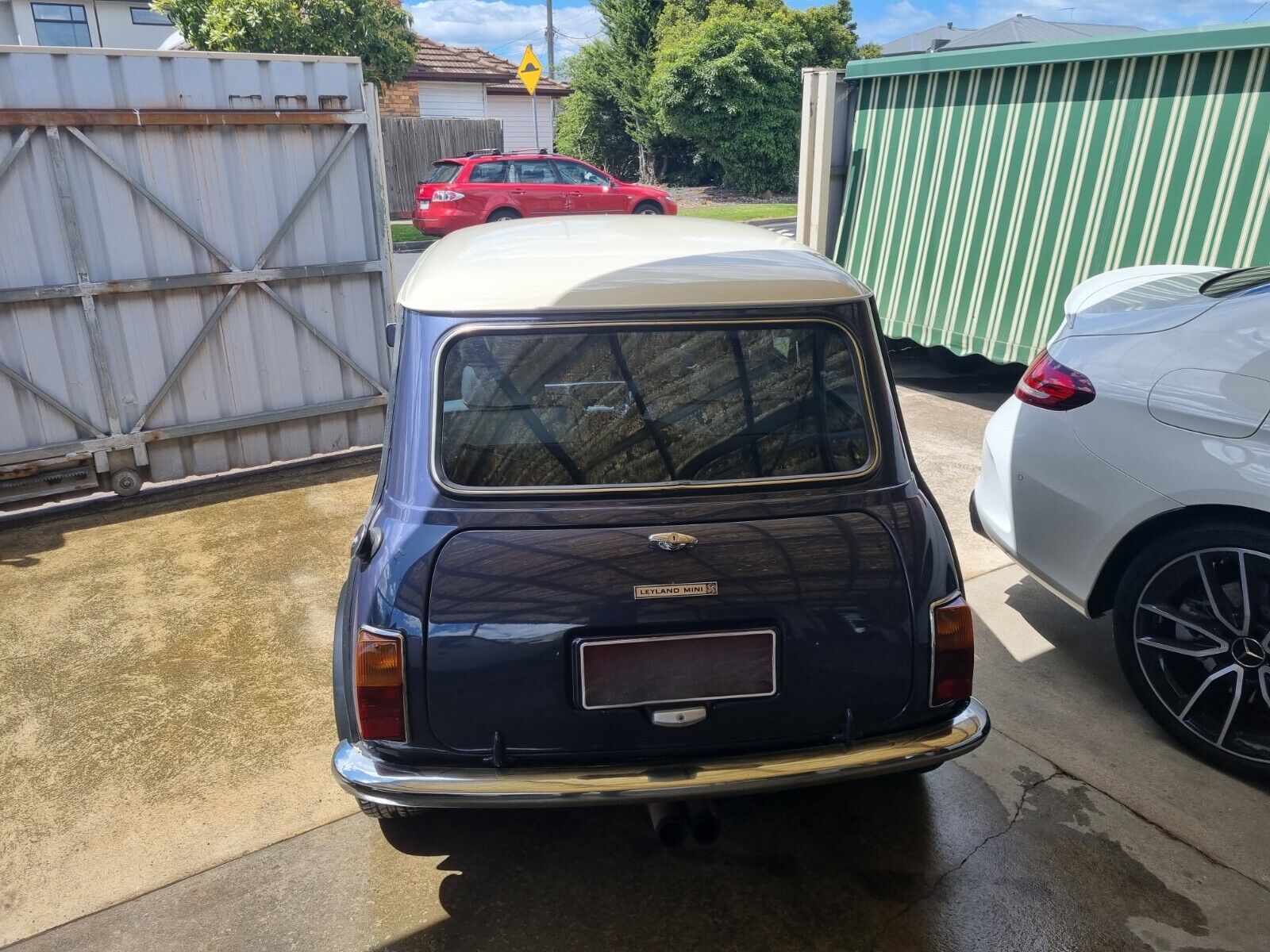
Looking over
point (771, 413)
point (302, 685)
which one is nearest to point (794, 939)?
point (771, 413)

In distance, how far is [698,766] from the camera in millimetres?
2439

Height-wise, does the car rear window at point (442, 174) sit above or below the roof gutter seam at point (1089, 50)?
below

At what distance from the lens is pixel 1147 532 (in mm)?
3365

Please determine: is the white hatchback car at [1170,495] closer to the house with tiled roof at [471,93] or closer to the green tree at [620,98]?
the house with tiled roof at [471,93]

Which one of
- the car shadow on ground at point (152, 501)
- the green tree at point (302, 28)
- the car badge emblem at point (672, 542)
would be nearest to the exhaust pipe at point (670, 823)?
the car badge emblem at point (672, 542)

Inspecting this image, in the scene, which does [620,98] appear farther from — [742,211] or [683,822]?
[683,822]

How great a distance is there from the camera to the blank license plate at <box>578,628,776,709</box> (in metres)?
2.39

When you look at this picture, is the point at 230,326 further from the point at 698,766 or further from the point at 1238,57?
the point at 1238,57

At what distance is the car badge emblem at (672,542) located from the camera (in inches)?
95.4

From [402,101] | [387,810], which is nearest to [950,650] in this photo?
[387,810]

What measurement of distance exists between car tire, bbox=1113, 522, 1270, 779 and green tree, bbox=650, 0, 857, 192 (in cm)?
2442

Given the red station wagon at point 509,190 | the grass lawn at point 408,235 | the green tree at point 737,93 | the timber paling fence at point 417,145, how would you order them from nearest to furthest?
the red station wagon at point 509,190
the grass lawn at point 408,235
the timber paling fence at point 417,145
the green tree at point 737,93

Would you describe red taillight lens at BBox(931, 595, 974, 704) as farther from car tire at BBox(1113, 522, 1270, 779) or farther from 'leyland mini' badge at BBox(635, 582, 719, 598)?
car tire at BBox(1113, 522, 1270, 779)

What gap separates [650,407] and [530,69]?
63.8 ft
